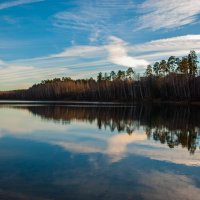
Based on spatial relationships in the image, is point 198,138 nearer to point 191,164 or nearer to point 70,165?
point 191,164

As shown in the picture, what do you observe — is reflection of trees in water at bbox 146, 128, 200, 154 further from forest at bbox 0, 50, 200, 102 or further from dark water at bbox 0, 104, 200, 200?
forest at bbox 0, 50, 200, 102

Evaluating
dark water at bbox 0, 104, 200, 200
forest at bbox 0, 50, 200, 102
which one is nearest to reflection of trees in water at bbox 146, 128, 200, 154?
dark water at bbox 0, 104, 200, 200

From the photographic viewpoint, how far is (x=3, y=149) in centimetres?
1858

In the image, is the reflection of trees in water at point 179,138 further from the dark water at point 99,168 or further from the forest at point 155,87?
the forest at point 155,87

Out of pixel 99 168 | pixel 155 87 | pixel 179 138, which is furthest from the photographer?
pixel 155 87

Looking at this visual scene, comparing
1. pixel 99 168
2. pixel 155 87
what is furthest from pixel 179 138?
pixel 155 87

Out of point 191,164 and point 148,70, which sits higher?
point 148,70

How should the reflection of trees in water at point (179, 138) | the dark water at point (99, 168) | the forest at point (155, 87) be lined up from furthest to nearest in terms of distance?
1. the forest at point (155, 87)
2. the reflection of trees in water at point (179, 138)
3. the dark water at point (99, 168)

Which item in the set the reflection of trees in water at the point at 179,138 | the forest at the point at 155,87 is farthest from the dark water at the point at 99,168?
the forest at the point at 155,87

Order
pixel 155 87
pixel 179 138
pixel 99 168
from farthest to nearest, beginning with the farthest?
pixel 155 87 → pixel 179 138 → pixel 99 168

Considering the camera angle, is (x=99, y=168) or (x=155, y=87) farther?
(x=155, y=87)

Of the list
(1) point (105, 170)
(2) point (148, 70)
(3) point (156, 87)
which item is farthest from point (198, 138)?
(2) point (148, 70)

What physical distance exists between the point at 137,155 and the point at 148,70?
380 feet

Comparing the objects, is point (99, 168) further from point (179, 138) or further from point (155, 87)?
point (155, 87)
